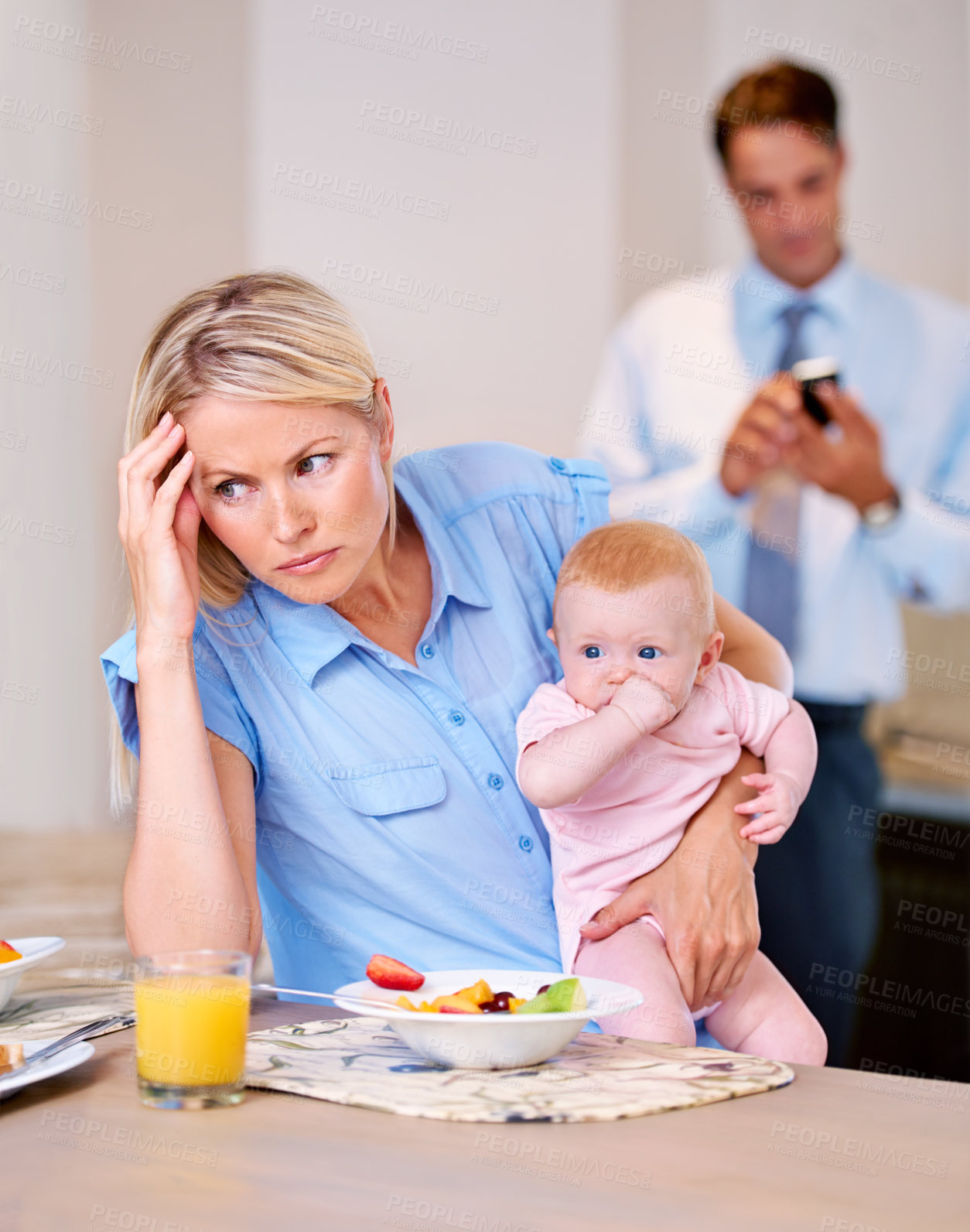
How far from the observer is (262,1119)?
0.78 m

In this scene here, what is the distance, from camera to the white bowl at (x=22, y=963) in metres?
1.08

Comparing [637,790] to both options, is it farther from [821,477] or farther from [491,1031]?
[821,477]

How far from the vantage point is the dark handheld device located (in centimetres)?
304

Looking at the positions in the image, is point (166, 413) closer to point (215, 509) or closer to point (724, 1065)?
point (215, 509)

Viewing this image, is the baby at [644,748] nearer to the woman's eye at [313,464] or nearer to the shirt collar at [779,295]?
the woman's eye at [313,464]

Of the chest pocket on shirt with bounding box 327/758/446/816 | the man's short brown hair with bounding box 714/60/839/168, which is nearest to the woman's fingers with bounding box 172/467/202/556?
the chest pocket on shirt with bounding box 327/758/446/816

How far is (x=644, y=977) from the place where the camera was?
1.28 meters

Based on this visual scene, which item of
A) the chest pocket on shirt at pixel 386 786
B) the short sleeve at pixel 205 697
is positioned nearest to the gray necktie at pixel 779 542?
the chest pocket on shirt at pixel 386 786

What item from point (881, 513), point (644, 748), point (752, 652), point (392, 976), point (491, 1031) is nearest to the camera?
point (491, 1031)

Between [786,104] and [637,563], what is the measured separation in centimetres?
221

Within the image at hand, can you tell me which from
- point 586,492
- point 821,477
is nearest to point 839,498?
point 821,477

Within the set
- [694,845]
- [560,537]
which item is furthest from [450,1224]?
[560,537]

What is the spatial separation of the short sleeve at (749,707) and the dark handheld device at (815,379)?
168 cm

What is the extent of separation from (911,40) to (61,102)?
2.45m
